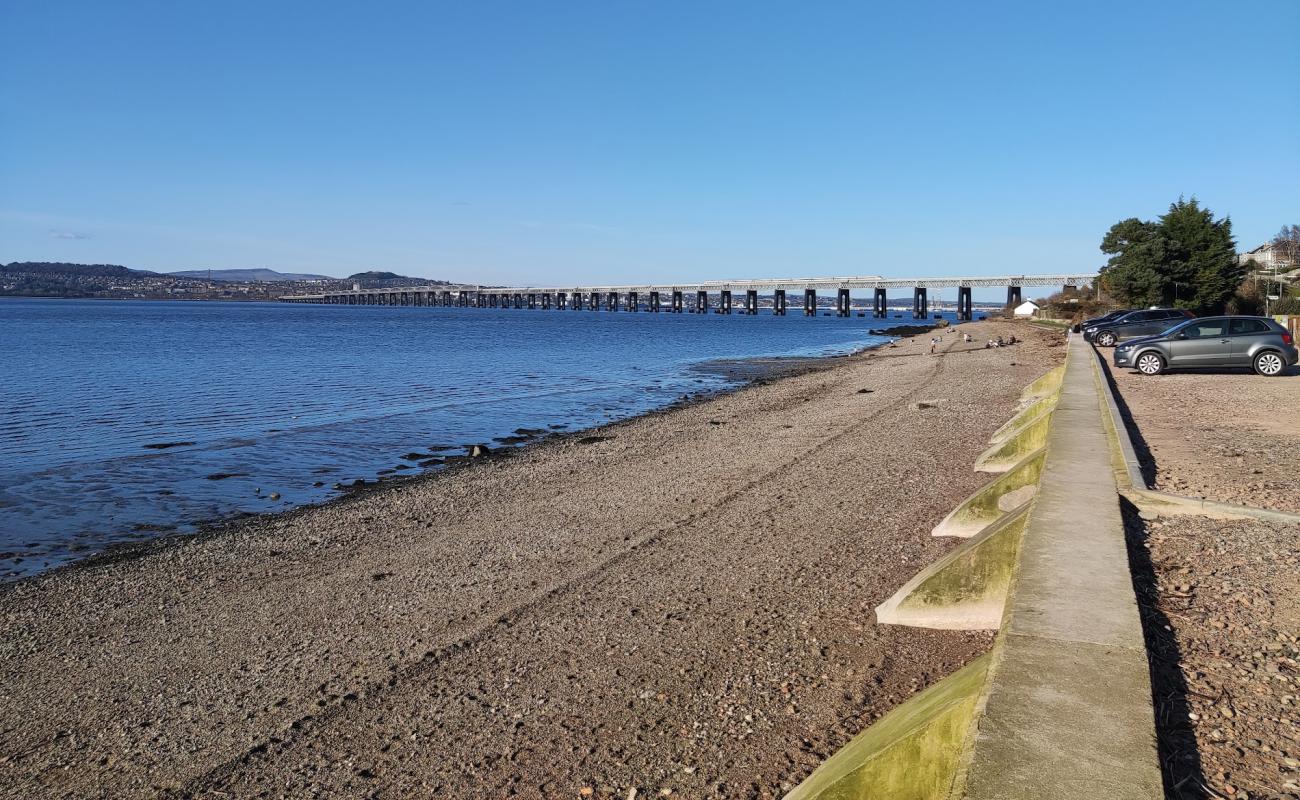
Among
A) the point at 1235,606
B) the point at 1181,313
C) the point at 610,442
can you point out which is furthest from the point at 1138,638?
the point at 1181,313

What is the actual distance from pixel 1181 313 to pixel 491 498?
112ft

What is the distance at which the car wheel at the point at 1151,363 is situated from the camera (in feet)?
79.3

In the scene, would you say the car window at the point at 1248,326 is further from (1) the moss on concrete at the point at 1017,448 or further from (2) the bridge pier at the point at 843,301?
(2) the bridge pier at the point at 843,301

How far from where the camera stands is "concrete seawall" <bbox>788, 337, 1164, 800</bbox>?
3164 mm

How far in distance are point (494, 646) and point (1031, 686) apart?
5.18m

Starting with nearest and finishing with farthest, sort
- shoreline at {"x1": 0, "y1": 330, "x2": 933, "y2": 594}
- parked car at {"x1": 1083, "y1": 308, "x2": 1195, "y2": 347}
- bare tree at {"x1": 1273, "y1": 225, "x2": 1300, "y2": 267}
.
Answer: shoreline at {"x1": 0, "y1": 330, "x2": 933, "y2": 594} → parked car at {"x1": 1083, "y1": 308, "x2": 1195, "y2": 347} → bare tree at {"x1": 1273, "y1": 225, "x2": 1300, "y2": 267}

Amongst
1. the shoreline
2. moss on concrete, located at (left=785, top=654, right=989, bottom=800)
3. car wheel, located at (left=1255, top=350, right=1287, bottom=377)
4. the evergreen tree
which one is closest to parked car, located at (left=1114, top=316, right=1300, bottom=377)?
car wheel, located at (left=1255, top=350, right=1287, bottom=377)

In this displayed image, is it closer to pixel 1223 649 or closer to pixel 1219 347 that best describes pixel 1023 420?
pixel 1219 347

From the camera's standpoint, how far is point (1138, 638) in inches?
171

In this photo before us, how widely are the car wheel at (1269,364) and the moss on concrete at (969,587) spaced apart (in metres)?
20.7

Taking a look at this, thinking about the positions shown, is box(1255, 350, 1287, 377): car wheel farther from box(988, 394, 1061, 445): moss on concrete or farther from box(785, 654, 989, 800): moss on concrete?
box(785, 654, 989, 800): moss on concrete

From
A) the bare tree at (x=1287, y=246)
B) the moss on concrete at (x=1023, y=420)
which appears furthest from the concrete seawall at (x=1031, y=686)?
the bare tree at (x=1287, y=246)

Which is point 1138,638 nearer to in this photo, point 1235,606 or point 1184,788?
point 1184,788

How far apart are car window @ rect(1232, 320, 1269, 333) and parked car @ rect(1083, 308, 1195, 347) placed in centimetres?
1168
